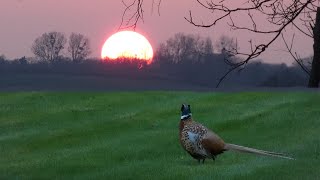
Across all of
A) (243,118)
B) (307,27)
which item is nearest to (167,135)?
(243,118)

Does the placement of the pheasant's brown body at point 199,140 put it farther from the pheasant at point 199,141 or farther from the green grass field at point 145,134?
the green grass field at point 145,134

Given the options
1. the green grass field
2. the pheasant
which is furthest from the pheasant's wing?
the green grass field

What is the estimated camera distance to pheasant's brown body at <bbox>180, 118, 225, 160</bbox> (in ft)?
43.5

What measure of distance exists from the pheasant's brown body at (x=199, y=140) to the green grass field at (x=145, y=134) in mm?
258

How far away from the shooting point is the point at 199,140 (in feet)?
43.5

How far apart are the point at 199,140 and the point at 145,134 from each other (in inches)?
172

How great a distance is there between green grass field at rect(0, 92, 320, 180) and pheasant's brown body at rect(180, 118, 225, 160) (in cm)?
26

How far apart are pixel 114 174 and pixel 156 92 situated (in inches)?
424

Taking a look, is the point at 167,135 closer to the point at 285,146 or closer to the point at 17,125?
the point at 285,146

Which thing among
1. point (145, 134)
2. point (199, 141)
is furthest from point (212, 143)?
point (145, 134)

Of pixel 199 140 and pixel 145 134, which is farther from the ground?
pixel 199 140

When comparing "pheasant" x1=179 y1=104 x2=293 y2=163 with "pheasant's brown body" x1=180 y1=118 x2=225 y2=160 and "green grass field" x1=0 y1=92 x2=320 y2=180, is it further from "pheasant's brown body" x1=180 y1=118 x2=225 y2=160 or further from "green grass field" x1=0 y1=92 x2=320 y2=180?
"green grass field" x1=0 y1=92 x2=320 y2=180

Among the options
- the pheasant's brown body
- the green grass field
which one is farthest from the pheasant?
the green grass field

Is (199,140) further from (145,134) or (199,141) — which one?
(145,134)
